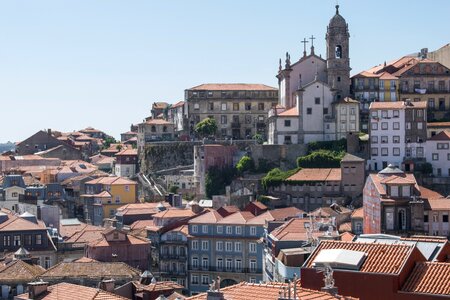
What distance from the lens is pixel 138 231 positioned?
3494 inches

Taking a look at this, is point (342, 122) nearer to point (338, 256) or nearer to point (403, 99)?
point (403, 99)

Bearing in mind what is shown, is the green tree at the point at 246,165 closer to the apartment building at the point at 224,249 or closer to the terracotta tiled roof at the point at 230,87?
the apartment building at the point at 224,249

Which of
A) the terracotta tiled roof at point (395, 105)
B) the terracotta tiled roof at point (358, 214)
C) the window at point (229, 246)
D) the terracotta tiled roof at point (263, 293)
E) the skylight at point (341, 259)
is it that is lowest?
the window at point (229, 246)

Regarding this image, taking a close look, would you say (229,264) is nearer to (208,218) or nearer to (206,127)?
(208,218)

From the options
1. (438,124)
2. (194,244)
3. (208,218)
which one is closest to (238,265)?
A: (194,244)

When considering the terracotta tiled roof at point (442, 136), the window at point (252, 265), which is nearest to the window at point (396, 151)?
the terracotta tiled roof at point (442, 136)

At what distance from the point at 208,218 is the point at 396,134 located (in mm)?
21976

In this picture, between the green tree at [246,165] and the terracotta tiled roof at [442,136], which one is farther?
the green tree at [246,165]

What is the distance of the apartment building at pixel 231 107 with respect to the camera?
120062 millimetres

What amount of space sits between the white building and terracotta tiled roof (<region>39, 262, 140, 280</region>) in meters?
39.1

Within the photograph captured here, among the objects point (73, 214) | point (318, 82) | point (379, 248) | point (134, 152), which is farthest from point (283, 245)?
point (134, 152)

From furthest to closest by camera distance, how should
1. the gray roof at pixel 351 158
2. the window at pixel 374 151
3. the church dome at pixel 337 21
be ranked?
the church dome at pixel 337 21 → the window at pixel 374 151 → the gray roof at pixel 351 158

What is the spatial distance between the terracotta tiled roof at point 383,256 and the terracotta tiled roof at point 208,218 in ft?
166

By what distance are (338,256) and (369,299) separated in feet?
5.69
